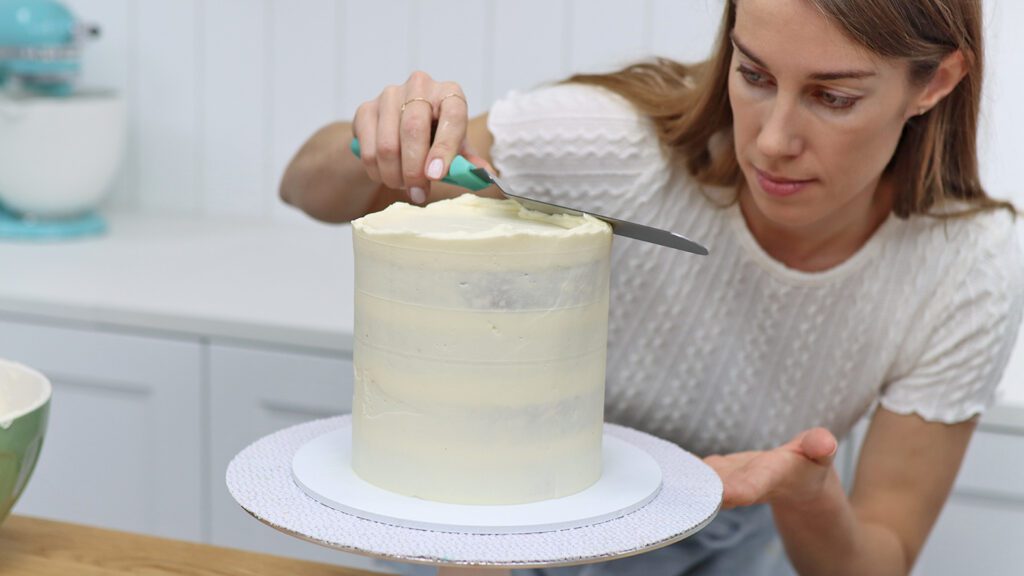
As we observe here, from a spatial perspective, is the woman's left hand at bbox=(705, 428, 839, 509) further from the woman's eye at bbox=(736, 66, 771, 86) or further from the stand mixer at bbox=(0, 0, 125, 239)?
the stand mixer at bbox=(0, 0, 125, 239)

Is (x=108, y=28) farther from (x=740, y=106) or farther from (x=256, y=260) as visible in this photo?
(x=740, y=106)

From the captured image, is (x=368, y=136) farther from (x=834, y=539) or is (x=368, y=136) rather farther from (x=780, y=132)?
(x=834, y=539)

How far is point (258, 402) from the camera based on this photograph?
166 cm

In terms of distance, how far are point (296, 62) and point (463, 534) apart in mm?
1524

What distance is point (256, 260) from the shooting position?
76.1 inches

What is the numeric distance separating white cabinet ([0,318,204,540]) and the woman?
49 cm

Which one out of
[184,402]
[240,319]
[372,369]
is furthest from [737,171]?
[184,402]

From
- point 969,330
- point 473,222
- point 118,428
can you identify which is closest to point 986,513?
point 969,330

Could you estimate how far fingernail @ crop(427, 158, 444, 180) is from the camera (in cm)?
90

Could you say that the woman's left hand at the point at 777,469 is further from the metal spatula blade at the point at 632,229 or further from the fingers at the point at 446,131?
the fingers at the point at 446,131

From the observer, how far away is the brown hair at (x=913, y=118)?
41.4 inches

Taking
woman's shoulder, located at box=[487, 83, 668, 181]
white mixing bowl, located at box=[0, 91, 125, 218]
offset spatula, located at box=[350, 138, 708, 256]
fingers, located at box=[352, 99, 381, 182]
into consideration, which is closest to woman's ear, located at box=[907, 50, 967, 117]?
woman's shoulder, located at box=[487, 83, 668, 181]

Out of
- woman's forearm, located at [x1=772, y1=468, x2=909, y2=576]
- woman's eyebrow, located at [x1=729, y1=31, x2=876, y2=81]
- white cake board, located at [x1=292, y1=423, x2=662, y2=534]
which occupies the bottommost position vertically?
woman's forearm, located at [x1=772, y1=468, x2=909, y2=576]

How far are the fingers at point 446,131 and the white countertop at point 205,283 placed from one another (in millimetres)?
680
